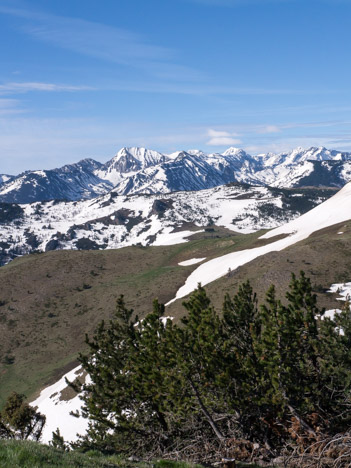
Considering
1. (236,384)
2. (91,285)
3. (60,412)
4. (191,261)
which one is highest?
(236,384)

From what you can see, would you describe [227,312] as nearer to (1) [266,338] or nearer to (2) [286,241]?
(1) [266,338]

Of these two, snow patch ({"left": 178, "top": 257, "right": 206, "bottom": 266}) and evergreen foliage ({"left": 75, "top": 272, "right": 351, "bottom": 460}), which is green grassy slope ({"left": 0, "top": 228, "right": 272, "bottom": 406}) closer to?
snow patch ({"left": 178, "top": 257, "right": 206, "bottom": 266})

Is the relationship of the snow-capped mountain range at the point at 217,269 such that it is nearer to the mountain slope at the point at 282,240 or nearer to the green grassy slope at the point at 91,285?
the mountain slope at the point at 282,240

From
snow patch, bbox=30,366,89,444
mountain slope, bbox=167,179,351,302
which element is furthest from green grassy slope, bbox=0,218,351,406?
snow patch, bbox=30,366,89,444

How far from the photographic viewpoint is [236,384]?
59.9ft

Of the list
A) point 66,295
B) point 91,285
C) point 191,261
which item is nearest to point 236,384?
point 66,295

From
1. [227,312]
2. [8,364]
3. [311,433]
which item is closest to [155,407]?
[227,312]

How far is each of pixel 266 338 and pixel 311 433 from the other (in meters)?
4.16

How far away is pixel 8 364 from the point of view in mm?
73438

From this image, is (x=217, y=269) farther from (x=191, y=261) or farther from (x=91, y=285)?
(x=91, y=285)

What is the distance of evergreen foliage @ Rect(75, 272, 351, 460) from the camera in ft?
56.8

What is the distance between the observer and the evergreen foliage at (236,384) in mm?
17312

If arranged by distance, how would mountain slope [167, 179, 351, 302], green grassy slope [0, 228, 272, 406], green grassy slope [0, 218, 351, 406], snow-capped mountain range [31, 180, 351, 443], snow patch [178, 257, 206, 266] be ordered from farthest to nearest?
snow patch [178, 257, 206, 266] < mountain slope [167, 179, 351, 302] < green grassy slope [0, 228, 272, 406] < green grassy slope [0, 218, 351, 406] < snow-capped mountain range [31, 180, 351, 443]

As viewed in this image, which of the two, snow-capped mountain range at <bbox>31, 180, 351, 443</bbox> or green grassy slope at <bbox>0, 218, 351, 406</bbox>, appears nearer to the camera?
snow-capped mountain range at <bbox>31, 180, 351, 443</bbox>
